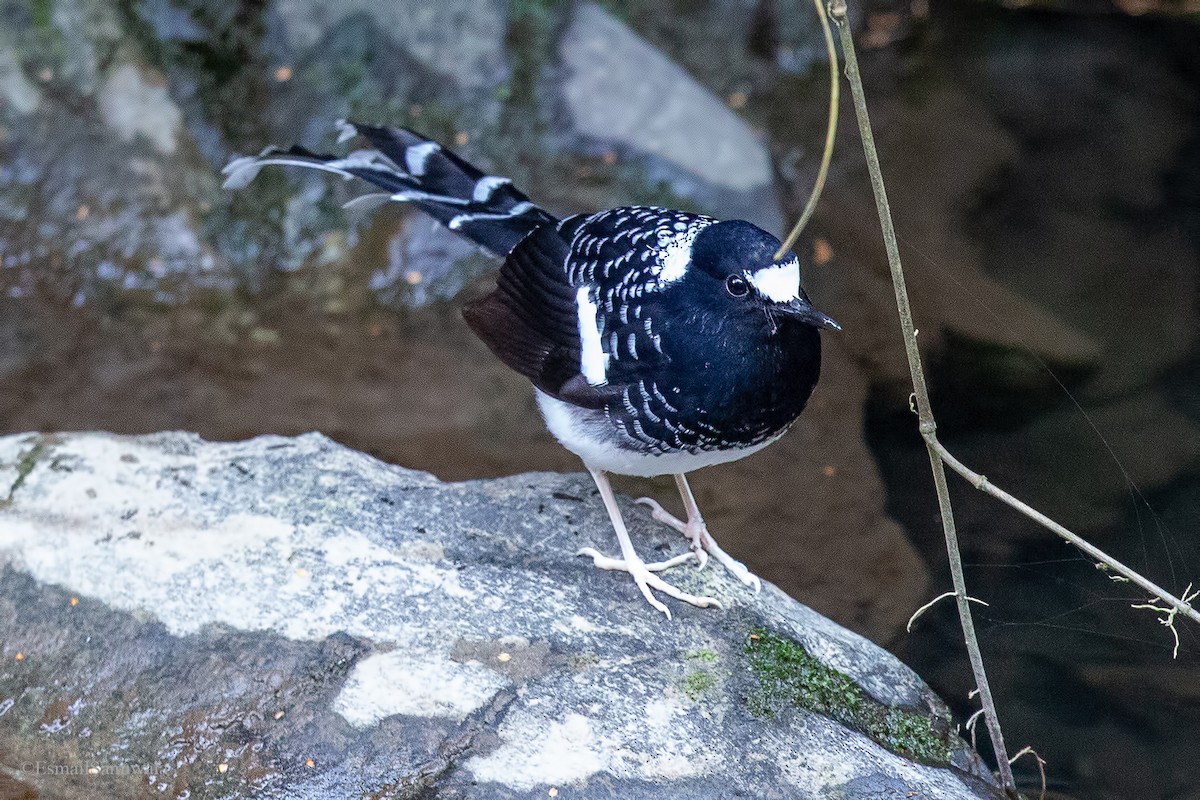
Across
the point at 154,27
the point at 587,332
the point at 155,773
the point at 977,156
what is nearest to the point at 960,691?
the point at 587,332

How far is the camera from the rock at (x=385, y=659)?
2748mm

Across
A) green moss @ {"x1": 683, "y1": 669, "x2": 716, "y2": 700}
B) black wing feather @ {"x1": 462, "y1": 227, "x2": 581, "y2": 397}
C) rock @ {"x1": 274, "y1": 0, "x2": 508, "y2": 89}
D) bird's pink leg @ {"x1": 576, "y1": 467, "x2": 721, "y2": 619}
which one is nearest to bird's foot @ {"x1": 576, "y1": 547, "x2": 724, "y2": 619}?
bird's pink leg @ {"x1": 576, "y1": 467, "x2": 721, "y2": 619}

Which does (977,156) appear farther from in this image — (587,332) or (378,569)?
(378,569)

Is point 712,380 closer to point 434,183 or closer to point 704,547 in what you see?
point 704,547

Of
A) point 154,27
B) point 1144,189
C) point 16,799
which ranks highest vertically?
point 154,27

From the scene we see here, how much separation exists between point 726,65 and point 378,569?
367cm

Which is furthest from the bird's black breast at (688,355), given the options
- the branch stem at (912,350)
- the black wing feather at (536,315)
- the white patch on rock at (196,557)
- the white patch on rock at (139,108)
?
the white patch on rock at (139,108)

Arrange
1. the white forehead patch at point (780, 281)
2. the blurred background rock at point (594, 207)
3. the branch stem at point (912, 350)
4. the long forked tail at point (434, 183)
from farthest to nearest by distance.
Answer: the blurred background rock at point (594, 207) → the long forked tail at point (434, 183) → the white forehead patch at point (780, 281) → the branch stem at point (912, 350)

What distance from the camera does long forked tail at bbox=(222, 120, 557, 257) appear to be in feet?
12.2

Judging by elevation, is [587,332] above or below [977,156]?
above

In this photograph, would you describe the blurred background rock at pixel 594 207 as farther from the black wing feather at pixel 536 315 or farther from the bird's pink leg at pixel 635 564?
the black wing feather at pixel 536 315

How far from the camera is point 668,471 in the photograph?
325 cm

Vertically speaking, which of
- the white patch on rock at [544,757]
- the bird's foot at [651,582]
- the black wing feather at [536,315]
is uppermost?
the black wing feather at [536,315]

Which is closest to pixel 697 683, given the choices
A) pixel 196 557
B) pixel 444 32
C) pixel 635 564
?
pixel 635 564
